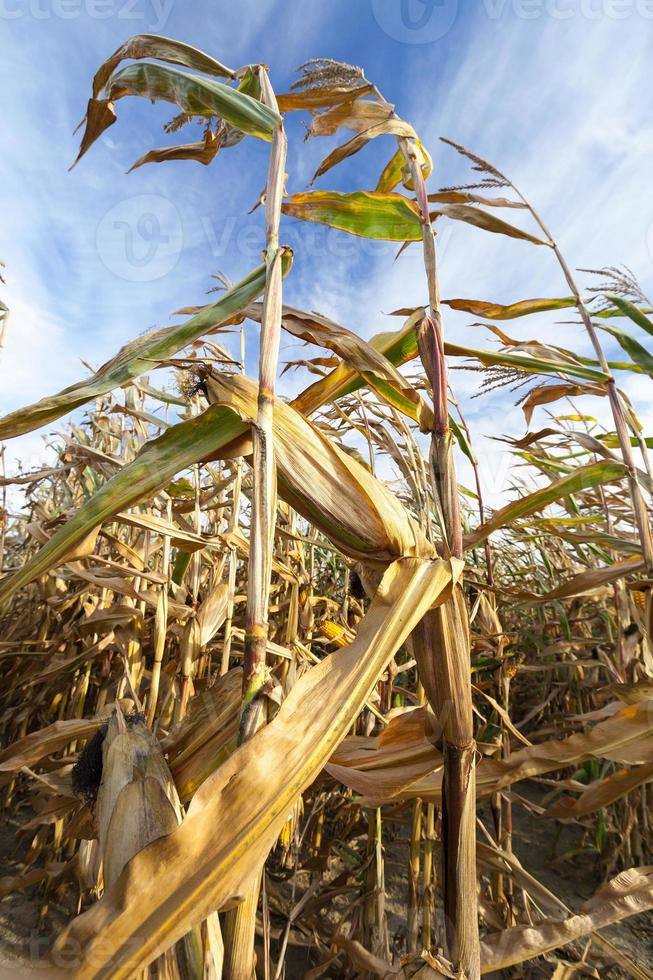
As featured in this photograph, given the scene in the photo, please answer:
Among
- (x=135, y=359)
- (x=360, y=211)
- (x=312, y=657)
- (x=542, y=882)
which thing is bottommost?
(x=542, y=882)

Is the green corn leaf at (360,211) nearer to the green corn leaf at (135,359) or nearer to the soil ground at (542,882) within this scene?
the green corn leaf at (135,359)

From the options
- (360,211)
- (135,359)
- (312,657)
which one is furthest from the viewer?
(312,657)

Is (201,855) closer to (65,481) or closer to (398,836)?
(398,836)

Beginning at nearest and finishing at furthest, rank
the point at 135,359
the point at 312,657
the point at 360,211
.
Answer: the point at 135,359 < the point at 360,211 < the point at 312,657

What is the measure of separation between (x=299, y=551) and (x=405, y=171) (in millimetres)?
1583

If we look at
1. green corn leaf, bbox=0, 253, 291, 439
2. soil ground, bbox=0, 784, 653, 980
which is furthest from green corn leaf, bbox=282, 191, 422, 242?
soil ground, bbox=0, 784, 653, 980

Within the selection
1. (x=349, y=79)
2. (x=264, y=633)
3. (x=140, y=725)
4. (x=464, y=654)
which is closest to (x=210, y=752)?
(x=140, y=725)

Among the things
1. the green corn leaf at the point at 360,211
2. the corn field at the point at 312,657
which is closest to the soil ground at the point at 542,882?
the corn field at the point at 312,657

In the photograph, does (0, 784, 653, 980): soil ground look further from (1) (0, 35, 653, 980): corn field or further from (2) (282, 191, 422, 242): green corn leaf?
(2) (282, 191, 422, 242): green corn leaf

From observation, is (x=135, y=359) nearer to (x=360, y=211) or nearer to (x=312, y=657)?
(x=360, y=211)

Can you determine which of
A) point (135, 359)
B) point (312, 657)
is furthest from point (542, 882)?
point (135, 359)

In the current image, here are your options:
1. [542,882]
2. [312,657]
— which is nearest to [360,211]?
A: [312,657]

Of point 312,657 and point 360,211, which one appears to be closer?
point 360,211

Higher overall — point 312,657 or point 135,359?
point 135,359
